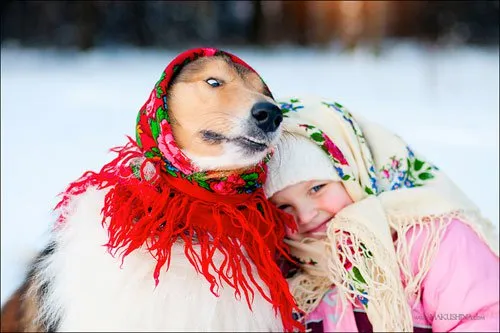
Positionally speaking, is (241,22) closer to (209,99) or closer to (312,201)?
(312,201)

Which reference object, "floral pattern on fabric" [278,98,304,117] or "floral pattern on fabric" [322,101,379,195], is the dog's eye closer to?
"floral pattern on fabric" [278,98,304,117]

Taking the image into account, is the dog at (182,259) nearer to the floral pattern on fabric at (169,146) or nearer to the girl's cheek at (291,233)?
the floral pattern on fabric at (169,146)

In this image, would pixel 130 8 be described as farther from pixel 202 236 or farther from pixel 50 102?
pixel 202 236

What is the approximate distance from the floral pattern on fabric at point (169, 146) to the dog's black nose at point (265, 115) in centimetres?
14

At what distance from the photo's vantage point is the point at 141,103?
6.01 metres

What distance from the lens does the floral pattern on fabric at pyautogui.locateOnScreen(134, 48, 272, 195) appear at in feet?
4.77

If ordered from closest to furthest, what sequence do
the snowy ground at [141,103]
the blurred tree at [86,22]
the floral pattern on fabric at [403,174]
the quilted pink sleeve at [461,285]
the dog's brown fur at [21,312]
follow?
the quilted pink sleeve at [461,285] < the dog's brown fur at [21,312] < the floral pattern on fabric at [403,174] < the snowy ground at [141,103] < the blurred tree at [86,22]

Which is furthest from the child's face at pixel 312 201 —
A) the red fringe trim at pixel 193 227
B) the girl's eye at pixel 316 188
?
the red fringe trim at pixel 193 227

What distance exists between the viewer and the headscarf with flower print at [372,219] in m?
1.69

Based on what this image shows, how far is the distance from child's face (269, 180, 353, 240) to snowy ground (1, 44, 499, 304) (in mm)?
738

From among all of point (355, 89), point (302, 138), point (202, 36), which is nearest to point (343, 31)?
point (202, 36)

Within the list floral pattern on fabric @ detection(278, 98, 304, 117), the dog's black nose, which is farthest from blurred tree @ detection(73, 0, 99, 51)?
the dog's black nose

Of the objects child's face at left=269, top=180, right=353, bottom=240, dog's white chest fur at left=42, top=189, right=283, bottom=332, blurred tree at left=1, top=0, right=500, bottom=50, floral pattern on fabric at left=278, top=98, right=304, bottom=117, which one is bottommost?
dog's white chest fur at left=42, top=189, right=283, bottom=332

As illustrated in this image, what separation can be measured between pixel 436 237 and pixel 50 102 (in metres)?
5.35
